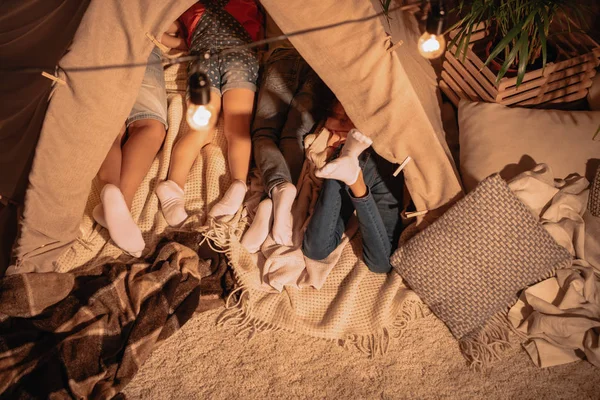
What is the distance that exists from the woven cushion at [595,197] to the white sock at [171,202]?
1.18m

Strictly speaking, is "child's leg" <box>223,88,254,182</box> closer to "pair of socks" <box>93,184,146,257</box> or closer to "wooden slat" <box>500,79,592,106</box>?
"pair of socks" <box>93,184,146,257</box>

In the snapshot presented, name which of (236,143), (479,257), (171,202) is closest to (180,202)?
(171,202)

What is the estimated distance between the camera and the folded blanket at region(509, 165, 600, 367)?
1.37m

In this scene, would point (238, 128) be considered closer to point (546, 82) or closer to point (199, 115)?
point (199, 115)

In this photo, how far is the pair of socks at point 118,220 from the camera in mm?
1456

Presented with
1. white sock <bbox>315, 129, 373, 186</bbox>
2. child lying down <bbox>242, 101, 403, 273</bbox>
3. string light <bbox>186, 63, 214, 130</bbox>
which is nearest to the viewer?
string light <bbox>186, 63, 214, 130</bbox>

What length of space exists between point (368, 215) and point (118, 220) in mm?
699

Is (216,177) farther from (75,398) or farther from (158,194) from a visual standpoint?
(75,398)

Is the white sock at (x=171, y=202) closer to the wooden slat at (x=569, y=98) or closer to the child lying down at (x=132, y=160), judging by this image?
the child lying down at (x=132, y=160)

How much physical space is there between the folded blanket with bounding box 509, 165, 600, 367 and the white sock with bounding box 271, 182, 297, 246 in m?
0.61

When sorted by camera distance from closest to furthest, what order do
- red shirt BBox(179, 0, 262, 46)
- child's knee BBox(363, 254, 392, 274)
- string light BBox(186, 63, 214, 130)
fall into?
string light BBox(186, 63, 214, 130), child's knee BBox(363, 254, 392, 274), red shirt BBox(179, 0, 262, 46)

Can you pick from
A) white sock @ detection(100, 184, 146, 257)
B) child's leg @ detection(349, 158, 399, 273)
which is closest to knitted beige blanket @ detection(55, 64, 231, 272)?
white sock @ detection(100, 184, 146, 257)

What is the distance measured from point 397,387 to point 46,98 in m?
1.21

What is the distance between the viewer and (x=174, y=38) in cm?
190
